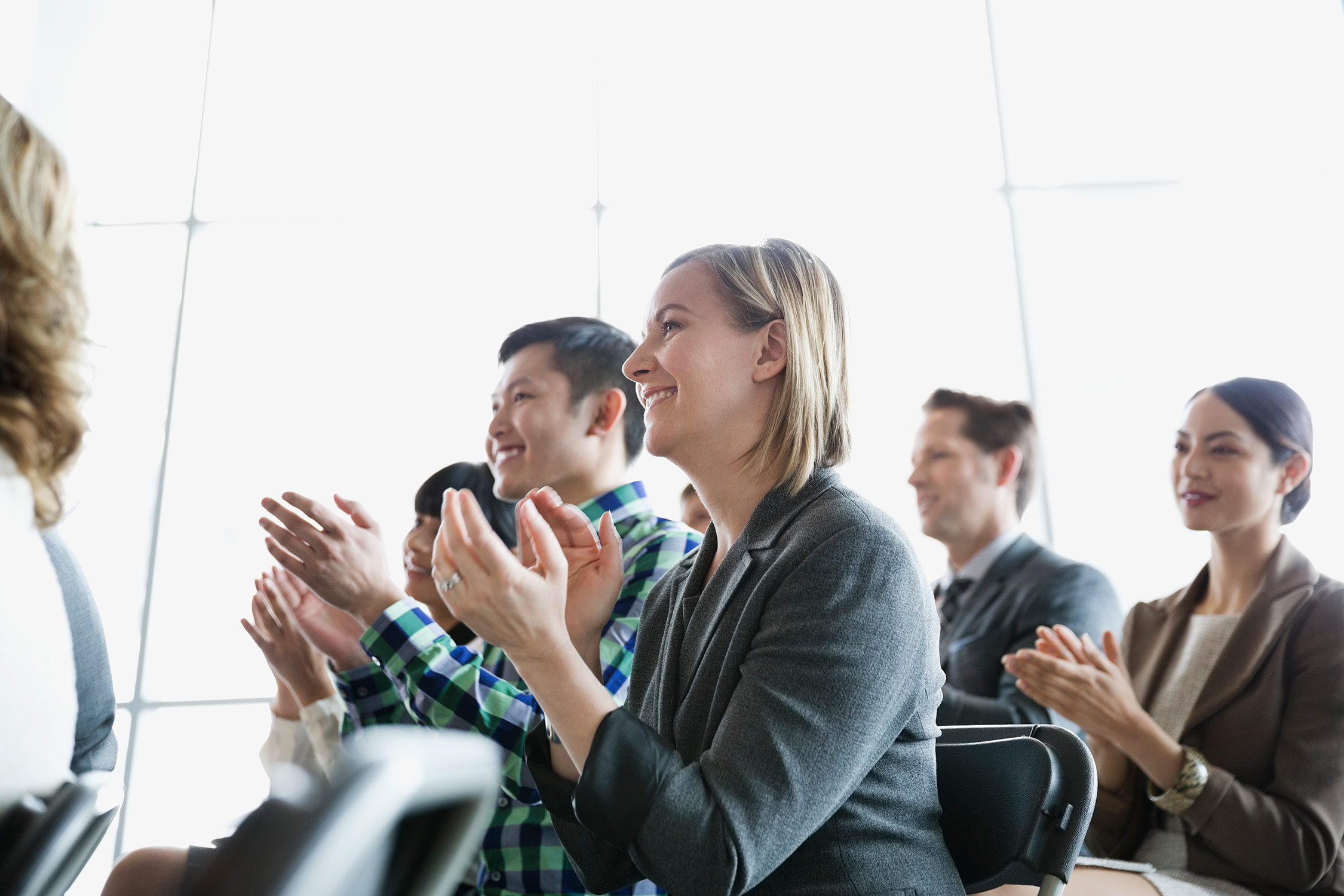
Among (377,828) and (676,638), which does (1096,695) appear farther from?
(377,828)

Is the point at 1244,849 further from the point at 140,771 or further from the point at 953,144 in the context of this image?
the point at 140,771

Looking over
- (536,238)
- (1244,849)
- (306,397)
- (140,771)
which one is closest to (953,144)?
(536,238)

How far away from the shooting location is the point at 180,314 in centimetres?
370

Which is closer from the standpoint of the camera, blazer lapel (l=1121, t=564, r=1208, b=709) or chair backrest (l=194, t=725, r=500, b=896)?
chair backrest (l=194, t=725, r=500, b=896)

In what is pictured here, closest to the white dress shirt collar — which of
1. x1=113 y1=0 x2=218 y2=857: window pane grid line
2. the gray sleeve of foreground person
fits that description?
the gray sleeve of foreground person

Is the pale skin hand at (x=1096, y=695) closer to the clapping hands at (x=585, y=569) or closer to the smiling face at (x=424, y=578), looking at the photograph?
the clapping hands at (x=585, y=569)

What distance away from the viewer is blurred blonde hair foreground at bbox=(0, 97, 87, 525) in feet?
2.75

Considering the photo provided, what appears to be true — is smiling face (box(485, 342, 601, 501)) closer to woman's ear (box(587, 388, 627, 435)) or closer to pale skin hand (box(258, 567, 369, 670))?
woman's ear (box(587, 388, 627, 435))

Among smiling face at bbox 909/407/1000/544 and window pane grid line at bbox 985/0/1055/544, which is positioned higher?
window pane grid line at bbox 985/0/1055/544

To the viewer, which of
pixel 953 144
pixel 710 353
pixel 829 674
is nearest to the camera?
pixel 829 674

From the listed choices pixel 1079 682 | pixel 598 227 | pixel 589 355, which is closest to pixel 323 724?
pixel 589 355

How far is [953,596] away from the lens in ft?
8.42

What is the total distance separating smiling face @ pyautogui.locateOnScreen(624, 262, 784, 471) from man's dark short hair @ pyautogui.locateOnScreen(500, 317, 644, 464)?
0.71 metres

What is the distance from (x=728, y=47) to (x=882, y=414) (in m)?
1.56
